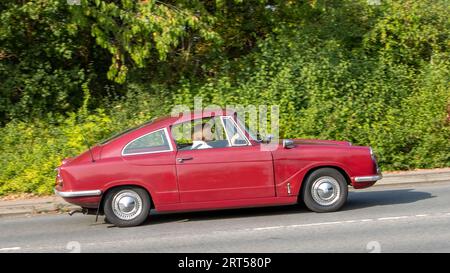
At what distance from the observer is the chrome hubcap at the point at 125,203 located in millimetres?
9492

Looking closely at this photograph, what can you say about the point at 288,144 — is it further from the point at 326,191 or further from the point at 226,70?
the point at 226,70

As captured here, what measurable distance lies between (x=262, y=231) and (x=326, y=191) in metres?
1.46

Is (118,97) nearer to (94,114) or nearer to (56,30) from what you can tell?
(94,114)

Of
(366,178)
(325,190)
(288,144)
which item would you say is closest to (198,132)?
(288,144)

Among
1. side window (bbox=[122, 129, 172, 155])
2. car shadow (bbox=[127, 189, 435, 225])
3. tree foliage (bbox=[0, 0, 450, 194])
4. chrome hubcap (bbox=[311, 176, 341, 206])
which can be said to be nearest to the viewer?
side window (bbox=[122, 129, 172, 155])

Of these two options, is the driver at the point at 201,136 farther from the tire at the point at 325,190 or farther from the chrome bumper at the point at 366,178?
the chrome bumper at the point at 366,178

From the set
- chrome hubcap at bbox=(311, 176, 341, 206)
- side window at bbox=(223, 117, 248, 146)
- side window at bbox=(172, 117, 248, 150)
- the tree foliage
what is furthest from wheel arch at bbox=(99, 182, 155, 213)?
the tree foliage

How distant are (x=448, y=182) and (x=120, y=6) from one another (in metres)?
8.04

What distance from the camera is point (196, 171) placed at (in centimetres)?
943

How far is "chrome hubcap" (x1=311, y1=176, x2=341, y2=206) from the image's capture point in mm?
9812

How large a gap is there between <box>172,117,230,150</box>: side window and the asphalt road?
3.74 feet

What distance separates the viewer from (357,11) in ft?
59.5

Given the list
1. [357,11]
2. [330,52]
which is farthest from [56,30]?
[357,11]

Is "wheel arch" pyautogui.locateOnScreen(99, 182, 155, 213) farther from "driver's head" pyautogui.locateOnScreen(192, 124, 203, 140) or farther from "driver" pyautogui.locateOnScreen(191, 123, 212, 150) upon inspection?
"driver's head" pyautogui.locateOnScreen(192, 124, 203, 140)
